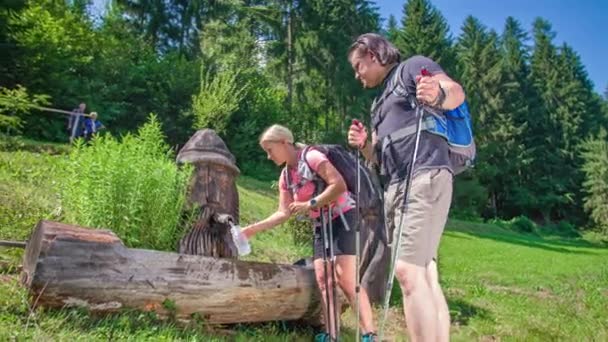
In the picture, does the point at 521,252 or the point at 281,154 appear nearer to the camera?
the point at 281,154

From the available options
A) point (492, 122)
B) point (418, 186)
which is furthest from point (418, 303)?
point (492, 122)

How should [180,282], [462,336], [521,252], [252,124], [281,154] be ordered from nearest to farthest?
[180,282]
[281,154]
[462,336]
[521,252]
[252,124]

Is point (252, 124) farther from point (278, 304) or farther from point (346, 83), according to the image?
point (278, 304)

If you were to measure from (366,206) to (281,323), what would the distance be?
3.72ft

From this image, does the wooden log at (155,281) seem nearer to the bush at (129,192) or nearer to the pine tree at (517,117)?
the bush at (129,192)

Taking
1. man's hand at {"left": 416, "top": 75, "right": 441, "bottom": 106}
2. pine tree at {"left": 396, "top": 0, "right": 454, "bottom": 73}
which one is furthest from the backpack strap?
pine tree at {"left": 396, "top": 0, "right": 454, "bottom": 73}

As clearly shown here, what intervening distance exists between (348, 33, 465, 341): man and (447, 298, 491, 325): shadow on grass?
319cm

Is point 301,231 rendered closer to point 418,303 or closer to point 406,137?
point 406,137

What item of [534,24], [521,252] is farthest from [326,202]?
[534,24]

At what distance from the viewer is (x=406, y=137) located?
2.78 metres

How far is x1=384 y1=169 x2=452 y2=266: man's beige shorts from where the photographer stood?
101 inches

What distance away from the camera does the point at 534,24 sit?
178 ft

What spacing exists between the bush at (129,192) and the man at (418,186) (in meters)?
1.82

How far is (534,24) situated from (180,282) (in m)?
58.5
